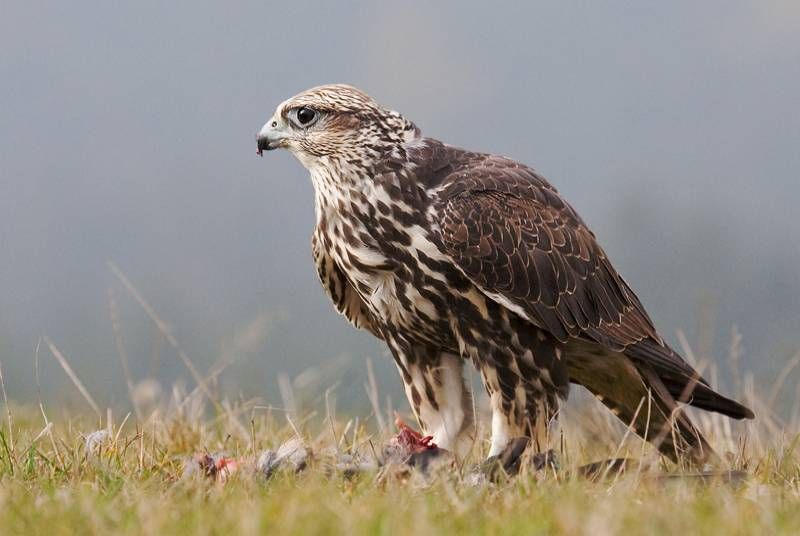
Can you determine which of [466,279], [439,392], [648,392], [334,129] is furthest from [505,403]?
[334,129]

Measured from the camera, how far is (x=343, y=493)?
3.71m

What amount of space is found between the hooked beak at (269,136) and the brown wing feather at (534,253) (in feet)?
2.44

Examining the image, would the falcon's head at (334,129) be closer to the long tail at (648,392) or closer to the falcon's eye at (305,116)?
the falcon's eye at (305,116)

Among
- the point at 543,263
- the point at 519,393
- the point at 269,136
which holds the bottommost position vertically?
the point at 519,393

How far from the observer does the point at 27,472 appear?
14.0ft

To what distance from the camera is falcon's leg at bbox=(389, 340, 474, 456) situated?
17.0ft

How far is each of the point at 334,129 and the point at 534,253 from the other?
3.20ft

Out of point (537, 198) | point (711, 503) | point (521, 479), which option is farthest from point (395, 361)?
point (711, 503)

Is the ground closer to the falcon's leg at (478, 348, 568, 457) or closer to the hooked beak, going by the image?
the falcon's leg at (478, 348, 568, 457)

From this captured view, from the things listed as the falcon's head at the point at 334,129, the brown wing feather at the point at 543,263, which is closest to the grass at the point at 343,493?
the brown wing feather at the point at 543,263

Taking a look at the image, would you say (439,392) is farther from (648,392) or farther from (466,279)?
(648,392)

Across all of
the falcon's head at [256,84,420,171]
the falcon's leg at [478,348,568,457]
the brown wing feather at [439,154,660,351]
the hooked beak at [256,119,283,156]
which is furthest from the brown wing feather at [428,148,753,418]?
the hooked beak at [256,119,283,156]

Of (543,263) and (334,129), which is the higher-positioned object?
(334,129)

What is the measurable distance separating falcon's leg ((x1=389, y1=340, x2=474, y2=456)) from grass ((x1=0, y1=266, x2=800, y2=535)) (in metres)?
0.15
